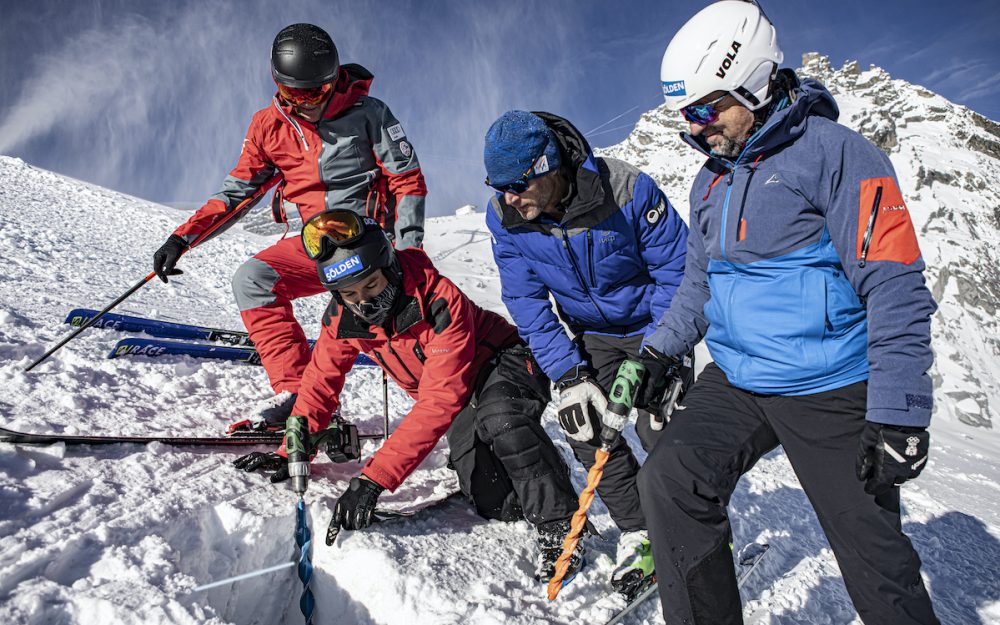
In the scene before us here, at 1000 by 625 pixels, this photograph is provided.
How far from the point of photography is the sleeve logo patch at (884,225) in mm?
1835

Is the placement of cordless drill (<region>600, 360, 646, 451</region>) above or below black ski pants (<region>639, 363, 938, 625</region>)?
above

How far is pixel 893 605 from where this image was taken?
1923mm

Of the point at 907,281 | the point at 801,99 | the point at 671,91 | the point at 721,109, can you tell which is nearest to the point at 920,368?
the point at 907,281

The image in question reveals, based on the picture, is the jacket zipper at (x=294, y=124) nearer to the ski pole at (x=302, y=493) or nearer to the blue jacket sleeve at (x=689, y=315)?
the ski pole at (x=302, y=493)

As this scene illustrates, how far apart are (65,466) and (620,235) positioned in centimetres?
285

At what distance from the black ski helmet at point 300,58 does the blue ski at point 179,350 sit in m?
2.10

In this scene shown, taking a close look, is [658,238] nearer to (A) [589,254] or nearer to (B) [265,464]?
(A) [589,254]

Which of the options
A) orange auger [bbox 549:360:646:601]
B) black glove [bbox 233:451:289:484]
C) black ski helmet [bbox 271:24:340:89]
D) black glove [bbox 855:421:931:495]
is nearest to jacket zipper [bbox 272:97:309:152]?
black ski helmet [bbox 271:24:340:89]

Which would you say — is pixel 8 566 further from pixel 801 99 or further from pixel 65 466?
pixel 801 99

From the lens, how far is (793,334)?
6.82 feet

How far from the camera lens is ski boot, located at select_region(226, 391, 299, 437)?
3342mm

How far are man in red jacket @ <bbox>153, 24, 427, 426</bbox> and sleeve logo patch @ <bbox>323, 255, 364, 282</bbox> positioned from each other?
1.18 meters

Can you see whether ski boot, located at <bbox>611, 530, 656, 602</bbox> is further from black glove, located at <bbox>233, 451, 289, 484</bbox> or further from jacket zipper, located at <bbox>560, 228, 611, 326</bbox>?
black glove, located at <bbox>233, 451, 289, 484</bbox>

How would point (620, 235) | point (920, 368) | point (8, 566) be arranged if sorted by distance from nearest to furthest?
point (920, 368) → point (8, 566) → point (620, 235)
